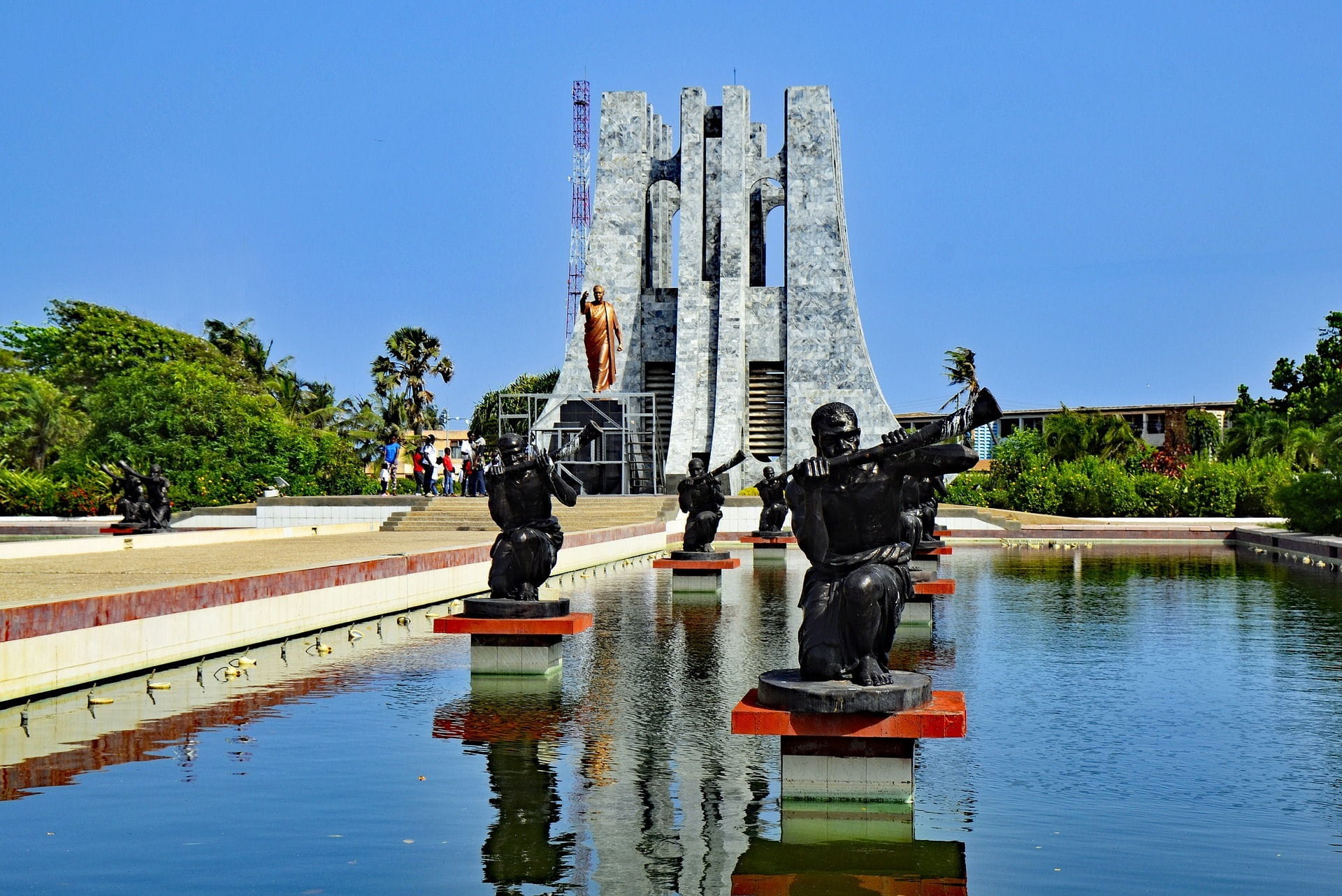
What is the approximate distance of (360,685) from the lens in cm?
955

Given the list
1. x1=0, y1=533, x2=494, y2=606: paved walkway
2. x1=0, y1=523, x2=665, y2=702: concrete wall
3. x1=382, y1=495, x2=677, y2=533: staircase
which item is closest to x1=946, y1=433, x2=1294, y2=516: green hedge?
x1=382, y1=495, x2=677, y2=533: staircase

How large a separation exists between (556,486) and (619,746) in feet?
8.98

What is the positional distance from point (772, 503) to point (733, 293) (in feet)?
67.0

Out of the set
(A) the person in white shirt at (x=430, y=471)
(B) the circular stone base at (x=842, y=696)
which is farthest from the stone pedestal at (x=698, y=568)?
(A) the person in white shirt at (x=430, y=471)

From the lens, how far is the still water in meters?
5.19

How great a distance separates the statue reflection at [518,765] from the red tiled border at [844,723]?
880 mm

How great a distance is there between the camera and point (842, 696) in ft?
19.1

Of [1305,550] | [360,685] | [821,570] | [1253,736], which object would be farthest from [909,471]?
[1305,550]

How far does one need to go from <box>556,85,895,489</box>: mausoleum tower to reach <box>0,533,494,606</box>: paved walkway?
60.7ft

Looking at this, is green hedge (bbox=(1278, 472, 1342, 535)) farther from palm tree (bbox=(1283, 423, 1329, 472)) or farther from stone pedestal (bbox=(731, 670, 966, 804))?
stone pedestal (bbox=(731, 670, 966, 804))

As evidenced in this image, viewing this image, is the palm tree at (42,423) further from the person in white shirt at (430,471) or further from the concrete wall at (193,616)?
the concrete wall at (193,616)

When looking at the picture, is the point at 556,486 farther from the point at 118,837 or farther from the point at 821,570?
the point at 118,837

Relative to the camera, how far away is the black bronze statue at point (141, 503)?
25.7 meters

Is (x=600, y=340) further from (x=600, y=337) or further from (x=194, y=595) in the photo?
(x=194, y=595)
